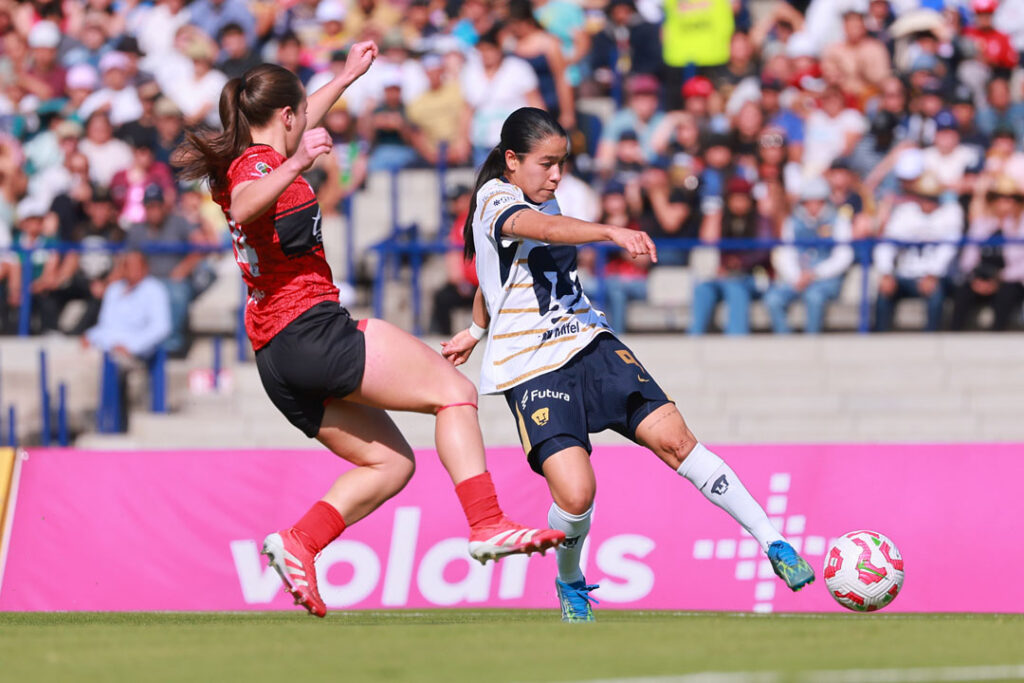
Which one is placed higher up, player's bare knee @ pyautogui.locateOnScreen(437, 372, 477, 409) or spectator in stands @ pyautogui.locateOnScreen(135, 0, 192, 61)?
spectator in stands @ pyautogui.locateOnScreen(135, 0, 192, 61)

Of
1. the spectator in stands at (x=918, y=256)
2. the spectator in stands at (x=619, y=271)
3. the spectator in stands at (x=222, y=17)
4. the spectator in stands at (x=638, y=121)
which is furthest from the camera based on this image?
the spectator in stands at (x=222, y=17)

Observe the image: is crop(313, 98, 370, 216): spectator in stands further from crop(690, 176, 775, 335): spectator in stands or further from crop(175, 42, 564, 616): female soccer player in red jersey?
crop(175, 42, 564, 616): female soccer player in red jersey

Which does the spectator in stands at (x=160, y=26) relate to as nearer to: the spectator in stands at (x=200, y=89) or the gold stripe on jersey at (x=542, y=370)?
the spectator in stands at (x=200, y=89)

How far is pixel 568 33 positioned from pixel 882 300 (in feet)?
14.4

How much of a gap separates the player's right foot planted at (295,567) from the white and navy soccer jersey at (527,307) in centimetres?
108

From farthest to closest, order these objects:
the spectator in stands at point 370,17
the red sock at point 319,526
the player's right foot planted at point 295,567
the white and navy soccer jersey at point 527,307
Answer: the spectator in stands at point 370,17 < the white and navy soccer jersey at point 527,307 < the red sock at point 319,526 < the player's right foot planted at point 295,567

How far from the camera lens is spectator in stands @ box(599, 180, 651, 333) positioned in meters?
13.1

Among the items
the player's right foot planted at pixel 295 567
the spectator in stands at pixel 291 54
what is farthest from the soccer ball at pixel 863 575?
the spectator in stands at pixel 291 54

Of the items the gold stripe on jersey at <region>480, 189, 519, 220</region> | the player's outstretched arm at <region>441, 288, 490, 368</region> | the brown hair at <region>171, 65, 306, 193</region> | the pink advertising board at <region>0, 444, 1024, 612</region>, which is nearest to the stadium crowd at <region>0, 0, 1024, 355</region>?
the pink advertising board at <region>0, 444, 1024, 612</region>

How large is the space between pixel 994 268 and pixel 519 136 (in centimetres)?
715

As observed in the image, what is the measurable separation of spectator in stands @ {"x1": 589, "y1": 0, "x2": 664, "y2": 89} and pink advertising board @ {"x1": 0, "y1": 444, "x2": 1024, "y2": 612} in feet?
21.8

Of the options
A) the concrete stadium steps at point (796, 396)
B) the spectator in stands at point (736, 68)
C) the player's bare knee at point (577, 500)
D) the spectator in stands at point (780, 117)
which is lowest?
the concrete stadium steps at point (796, 396)

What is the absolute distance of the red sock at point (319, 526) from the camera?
252 inches

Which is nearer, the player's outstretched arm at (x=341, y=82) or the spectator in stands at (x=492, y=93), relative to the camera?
the player's outstretched arm at (x=341, y=82)
